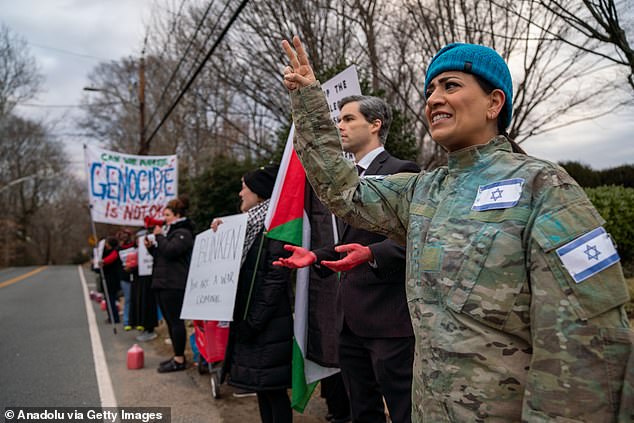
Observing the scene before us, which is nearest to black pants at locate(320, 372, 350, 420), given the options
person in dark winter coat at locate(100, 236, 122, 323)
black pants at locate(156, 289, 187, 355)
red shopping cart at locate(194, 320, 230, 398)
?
red shopping cart at locate(194, 320, 230, 398)

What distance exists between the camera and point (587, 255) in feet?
4.07

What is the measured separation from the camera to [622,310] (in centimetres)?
124

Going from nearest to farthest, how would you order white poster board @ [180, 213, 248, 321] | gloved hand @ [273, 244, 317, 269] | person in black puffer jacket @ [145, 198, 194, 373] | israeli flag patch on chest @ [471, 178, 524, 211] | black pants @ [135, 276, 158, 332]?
israeli flag patch on chest @ [471, 178, 524, 211] → gloved hand @ [273, 244, 317, 269] → white poster board @ [180, 213, 248, 321] → person in black puffer jacket @ [145, 198, 194, 373] → black pants @ [135, 276, 158, 332]

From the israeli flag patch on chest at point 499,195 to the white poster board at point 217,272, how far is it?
2.49 meters

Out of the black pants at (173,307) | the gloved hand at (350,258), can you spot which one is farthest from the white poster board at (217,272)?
the gloved hand at (350,258)

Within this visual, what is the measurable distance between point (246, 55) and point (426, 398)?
1153cm

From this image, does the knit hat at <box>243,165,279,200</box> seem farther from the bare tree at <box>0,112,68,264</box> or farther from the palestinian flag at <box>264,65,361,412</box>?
the bare tree at <box>0,112,68,264</box>

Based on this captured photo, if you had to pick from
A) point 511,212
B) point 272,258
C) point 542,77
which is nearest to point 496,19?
point 542,77

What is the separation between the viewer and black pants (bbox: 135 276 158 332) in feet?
24.9

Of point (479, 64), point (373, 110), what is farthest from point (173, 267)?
point (479, 64)

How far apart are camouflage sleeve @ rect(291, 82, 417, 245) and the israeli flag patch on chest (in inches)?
14.6

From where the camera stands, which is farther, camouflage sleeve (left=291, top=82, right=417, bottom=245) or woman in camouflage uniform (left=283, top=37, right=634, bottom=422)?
camouflage sleeve (left=291, top=82, right=417, bottom=245)

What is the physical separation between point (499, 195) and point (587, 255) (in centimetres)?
29

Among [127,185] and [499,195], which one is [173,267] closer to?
[127,185]
